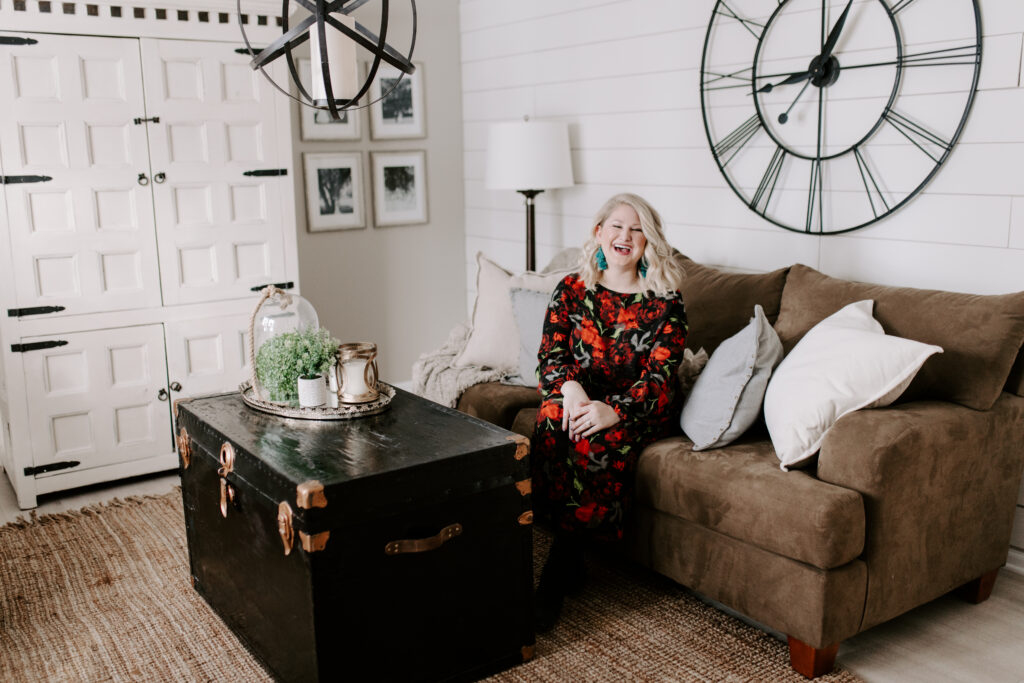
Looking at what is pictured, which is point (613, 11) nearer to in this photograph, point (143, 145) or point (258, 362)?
point (143, 145)

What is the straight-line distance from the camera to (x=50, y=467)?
3.55m

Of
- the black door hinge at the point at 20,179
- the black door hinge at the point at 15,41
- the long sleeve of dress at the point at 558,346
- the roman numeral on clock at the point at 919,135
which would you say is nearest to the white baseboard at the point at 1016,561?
the roman numeral on clock at the point at 919,135

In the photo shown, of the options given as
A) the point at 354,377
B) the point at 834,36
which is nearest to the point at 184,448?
the point at 354,377

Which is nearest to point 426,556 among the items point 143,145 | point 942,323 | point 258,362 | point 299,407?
point 299,407

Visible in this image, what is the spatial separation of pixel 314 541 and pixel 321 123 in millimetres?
2905

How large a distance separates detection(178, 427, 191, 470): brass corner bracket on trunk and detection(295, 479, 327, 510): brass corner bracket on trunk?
0.80 meters

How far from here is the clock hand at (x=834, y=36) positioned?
2.99m

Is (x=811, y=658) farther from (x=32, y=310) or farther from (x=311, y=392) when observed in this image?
(x=32, y=310)

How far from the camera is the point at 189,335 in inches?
149

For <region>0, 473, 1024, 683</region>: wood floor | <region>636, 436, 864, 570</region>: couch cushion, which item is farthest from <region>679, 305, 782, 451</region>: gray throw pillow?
<region>0, 473, 1024, 683</region>: wood floor

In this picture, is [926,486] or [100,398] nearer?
[926,486]

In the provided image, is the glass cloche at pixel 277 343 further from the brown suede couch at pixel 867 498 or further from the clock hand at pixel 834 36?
the clock hand at pixel 834 36

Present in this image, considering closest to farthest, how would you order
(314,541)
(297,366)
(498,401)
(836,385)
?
(314,541) < (836,385) < (297,366) < (498,401)

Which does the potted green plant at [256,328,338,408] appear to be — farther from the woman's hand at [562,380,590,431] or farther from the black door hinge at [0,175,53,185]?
the black door hinge at [0,175,53,185]
